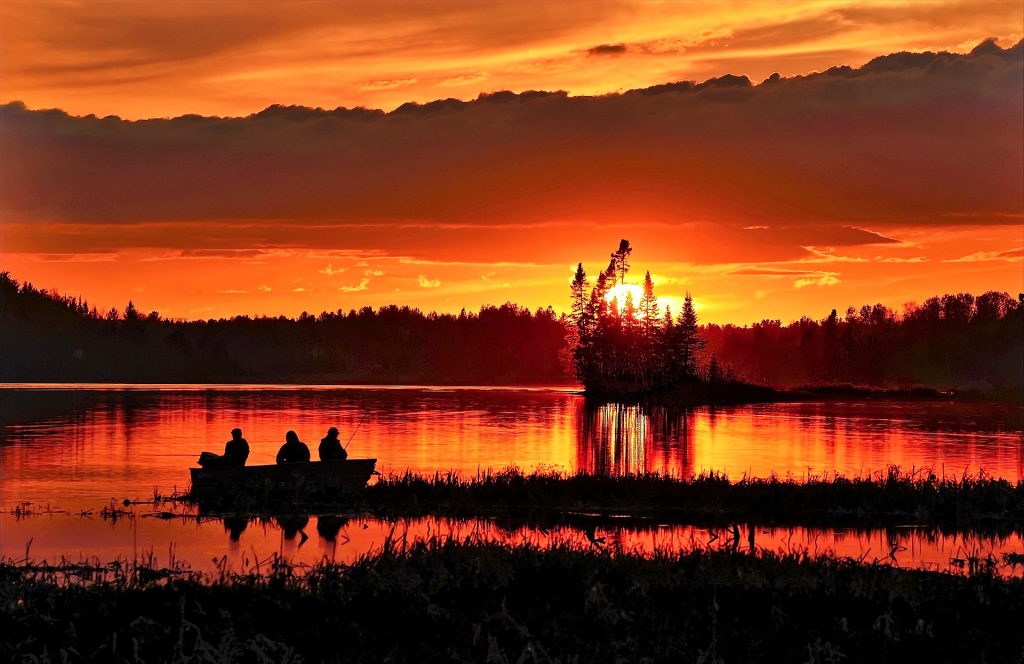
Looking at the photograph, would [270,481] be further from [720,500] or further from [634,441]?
[634,441]

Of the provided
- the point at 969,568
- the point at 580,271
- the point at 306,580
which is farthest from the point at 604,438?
the point at 580,271

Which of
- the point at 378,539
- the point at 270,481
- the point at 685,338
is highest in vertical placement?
the point at 685,338

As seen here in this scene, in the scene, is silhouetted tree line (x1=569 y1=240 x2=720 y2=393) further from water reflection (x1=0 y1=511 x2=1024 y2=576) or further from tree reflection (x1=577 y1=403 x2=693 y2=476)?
water reflection (x1=0 y1=511 x2=1024 y2=576)

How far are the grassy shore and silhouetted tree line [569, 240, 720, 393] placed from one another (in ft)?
407

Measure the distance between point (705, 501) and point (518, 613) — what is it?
67.4 ft

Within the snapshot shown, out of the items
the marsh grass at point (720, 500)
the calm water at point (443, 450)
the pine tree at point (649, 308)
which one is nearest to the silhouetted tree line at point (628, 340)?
the pine tree at point (649, 308)

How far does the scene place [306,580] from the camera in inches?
933

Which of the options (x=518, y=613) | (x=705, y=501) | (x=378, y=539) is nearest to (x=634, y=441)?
(x=705, y=501)

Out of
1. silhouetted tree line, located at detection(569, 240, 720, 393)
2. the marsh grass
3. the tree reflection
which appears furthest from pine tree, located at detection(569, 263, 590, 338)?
the marsh grass

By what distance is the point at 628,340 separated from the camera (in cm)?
17725

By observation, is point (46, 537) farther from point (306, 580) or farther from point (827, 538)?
point (827, 538)

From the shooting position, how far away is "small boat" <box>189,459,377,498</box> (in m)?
39.8

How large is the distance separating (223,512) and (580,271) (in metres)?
152

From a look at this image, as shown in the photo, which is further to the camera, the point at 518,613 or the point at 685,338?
the point at 685,338
